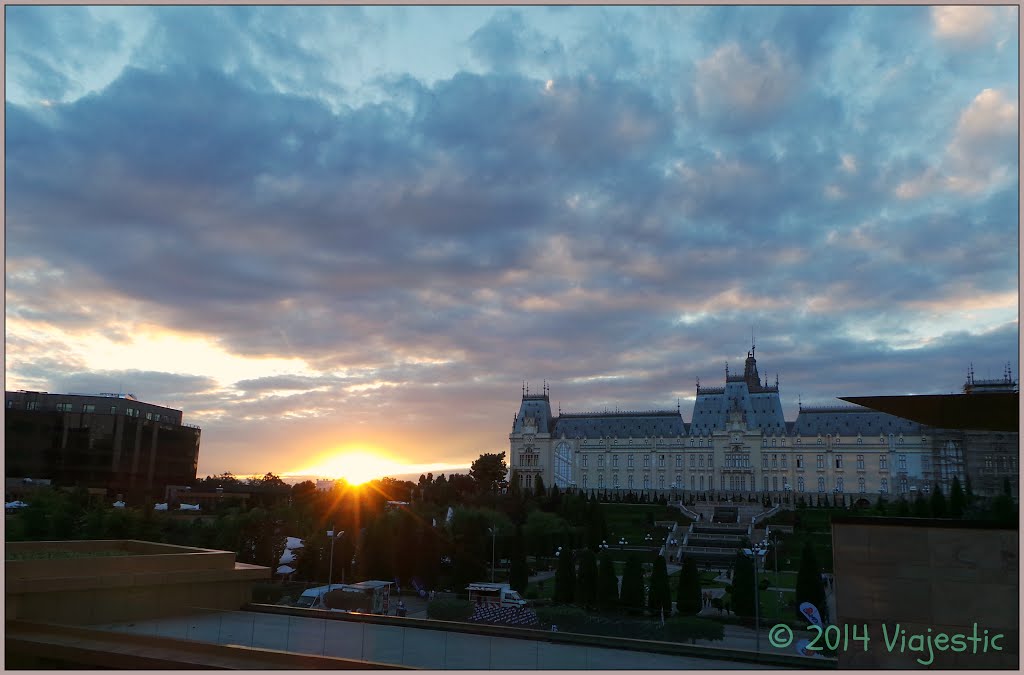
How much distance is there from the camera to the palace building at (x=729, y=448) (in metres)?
111

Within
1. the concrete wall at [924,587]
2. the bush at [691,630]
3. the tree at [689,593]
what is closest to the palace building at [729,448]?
the tree at [689,593]

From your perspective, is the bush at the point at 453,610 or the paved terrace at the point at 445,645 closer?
the paved terrace at the point at 445,645

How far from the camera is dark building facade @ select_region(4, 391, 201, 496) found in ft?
252

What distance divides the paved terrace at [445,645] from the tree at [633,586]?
31.0 m

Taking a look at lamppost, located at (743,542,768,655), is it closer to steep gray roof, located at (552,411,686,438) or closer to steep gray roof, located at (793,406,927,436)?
steep gray roof, located at (793,406,927,436)

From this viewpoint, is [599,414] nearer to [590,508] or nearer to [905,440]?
[905,440]

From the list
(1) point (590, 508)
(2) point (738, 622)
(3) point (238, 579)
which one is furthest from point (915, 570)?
(1) point (590, 508)

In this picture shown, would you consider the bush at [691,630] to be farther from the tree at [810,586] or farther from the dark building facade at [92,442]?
the dark building facade at [92,442]

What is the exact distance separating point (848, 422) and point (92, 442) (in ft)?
331

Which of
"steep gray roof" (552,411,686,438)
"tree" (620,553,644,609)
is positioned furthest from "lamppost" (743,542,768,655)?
"steep gray roof" (552,411,686,438)

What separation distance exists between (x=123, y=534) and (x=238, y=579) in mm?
37684

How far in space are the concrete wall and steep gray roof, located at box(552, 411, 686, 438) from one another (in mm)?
117970

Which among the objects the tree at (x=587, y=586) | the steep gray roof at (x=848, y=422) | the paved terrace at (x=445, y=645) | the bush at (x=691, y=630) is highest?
the steep gray roof at (x=848, y=422)

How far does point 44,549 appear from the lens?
564 inches
